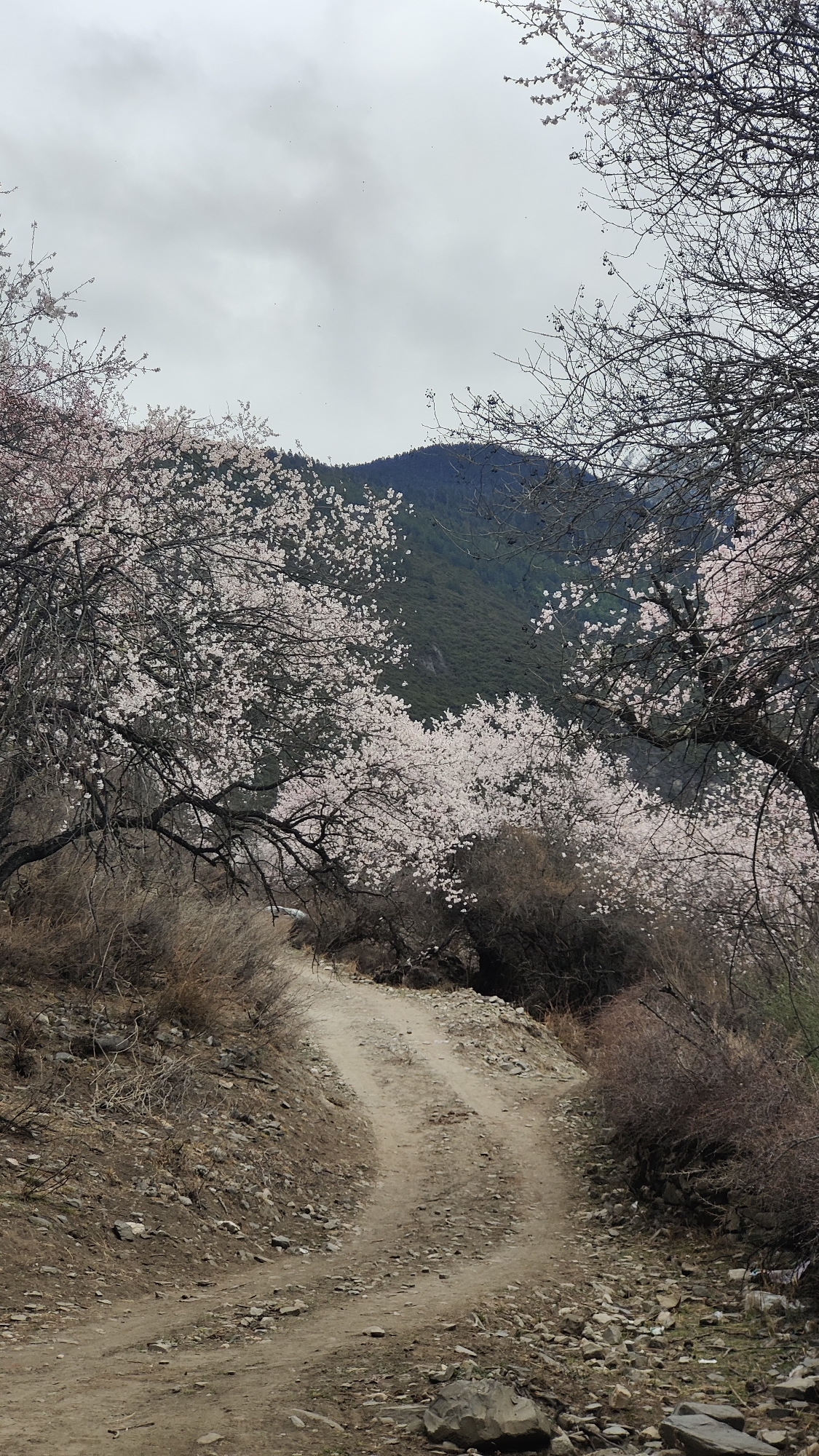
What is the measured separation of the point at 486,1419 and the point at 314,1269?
3137 millimetres

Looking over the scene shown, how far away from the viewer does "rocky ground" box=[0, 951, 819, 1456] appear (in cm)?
383

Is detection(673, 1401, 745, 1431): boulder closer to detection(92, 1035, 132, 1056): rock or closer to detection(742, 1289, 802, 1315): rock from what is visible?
detection(742, 1289, 802, 1315): rock

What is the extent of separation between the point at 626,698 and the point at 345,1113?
625cm

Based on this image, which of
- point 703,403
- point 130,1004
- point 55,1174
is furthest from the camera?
point 130,1004

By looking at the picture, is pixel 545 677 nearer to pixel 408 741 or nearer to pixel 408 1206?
pixel 408 1206

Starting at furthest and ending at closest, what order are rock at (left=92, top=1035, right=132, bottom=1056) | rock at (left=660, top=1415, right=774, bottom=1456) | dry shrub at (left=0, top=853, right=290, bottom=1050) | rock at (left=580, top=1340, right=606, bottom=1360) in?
1. dry shrub at (left=0, top=853, right=290, bottom=1050)
2. rock at (left=92, top=1035, right=132, bottom=1056)
3. rock at (left=580, top=1340, right=606, bottom=1360)
4. rock at (left=660, top=1415, right=774, bottom=1456)

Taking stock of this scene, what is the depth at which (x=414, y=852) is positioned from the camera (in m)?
19.8

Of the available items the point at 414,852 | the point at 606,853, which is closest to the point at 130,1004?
the point at 414,852

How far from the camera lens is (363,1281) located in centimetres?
611

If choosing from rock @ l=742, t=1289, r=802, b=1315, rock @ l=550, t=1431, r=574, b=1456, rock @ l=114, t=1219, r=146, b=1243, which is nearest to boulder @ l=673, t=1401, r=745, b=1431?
rock @ l=550, t=1431, r=574, b=1456

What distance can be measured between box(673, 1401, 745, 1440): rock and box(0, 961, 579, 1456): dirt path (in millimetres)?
1331

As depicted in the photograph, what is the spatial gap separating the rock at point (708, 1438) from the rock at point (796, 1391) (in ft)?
2.19

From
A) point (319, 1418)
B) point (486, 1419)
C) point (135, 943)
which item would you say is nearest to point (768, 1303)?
point (486, 1419)

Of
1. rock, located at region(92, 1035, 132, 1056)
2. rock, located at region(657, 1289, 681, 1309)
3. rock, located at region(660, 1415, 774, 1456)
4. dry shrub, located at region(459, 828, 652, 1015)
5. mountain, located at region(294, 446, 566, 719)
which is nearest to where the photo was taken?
rock, located at region(660, 1415, 774, 1456)
